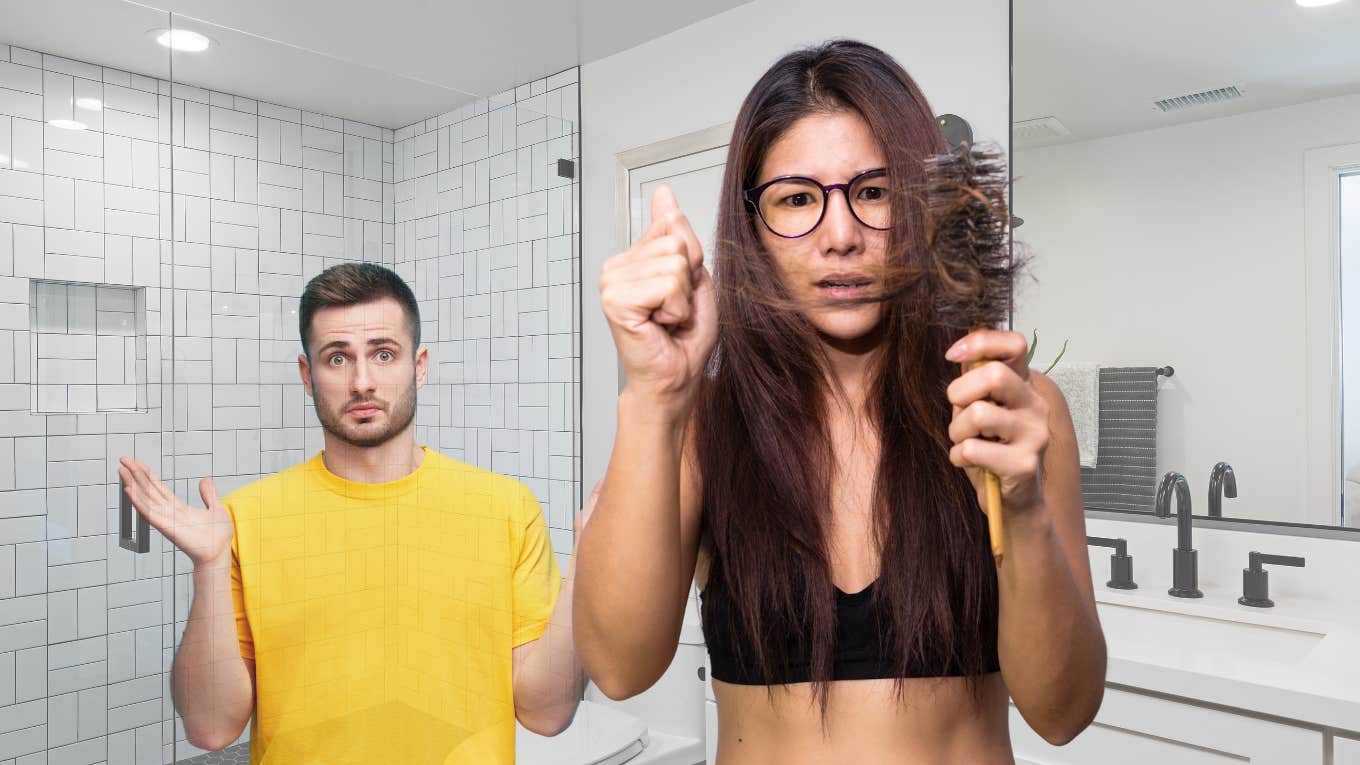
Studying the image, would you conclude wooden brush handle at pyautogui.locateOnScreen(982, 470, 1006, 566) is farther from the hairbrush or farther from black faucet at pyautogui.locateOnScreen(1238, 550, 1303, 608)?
black faucet at pyautogui.locateOnScreen(1238, 550, 1303, 608)

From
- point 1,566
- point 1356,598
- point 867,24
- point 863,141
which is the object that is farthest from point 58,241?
point 1356,598

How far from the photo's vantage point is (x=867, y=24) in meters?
2.27

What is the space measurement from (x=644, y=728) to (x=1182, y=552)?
1208 mm

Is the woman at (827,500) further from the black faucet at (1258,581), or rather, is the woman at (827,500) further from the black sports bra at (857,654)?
the black faucet at (1258,581)

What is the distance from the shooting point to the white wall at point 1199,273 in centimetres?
175

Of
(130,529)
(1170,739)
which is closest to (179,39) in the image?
(130,529)

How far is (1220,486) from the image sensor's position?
1.84 metres

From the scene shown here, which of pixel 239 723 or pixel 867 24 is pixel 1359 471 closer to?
pixel 867 24

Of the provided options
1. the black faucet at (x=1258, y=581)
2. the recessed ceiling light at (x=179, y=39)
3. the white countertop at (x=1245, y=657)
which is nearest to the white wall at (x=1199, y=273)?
the black faucet at (x=1258, y=581)

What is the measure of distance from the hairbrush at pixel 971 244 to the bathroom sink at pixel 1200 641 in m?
1.08

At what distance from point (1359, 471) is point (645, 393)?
1.69 metres

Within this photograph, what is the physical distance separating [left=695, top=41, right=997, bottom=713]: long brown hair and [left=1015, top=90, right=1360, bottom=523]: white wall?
989mm

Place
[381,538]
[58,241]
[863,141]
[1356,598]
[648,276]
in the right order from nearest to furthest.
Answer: [648,276]
[863,141]
[58,241]
[381,538]
[1356,598]

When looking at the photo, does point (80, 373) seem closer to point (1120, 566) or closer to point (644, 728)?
point (644, 728)
